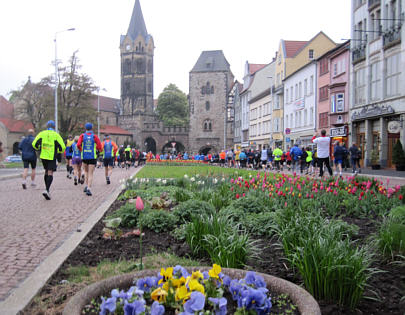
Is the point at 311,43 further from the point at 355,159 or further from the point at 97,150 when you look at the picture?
the point at 97,150

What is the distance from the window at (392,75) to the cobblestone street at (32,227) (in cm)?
2436

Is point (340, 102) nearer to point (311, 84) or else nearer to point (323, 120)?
point (323, 120)

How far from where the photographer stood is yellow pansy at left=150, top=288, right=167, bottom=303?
2500 millimetres

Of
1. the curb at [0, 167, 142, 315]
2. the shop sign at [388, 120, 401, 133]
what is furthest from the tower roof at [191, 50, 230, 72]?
the curb at [0, 167, 142, 315]

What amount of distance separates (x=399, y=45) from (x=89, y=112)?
4039 centimetres

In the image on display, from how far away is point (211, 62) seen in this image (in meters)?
97.5

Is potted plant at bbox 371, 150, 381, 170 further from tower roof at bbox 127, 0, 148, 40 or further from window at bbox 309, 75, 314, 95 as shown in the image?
tower roof at bbox 127, 0, 148, 40

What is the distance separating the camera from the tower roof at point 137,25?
4313 inches

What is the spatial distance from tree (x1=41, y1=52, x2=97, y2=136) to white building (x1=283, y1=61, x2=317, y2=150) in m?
25.4

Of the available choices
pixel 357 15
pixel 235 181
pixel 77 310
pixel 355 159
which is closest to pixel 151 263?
pixel 77 310

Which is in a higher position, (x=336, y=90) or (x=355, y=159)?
(x=336, y=90)

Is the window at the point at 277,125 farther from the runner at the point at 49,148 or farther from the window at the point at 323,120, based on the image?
the runner at the point at 49,148

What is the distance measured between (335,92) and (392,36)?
31.4ft

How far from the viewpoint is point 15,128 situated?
288 feet
